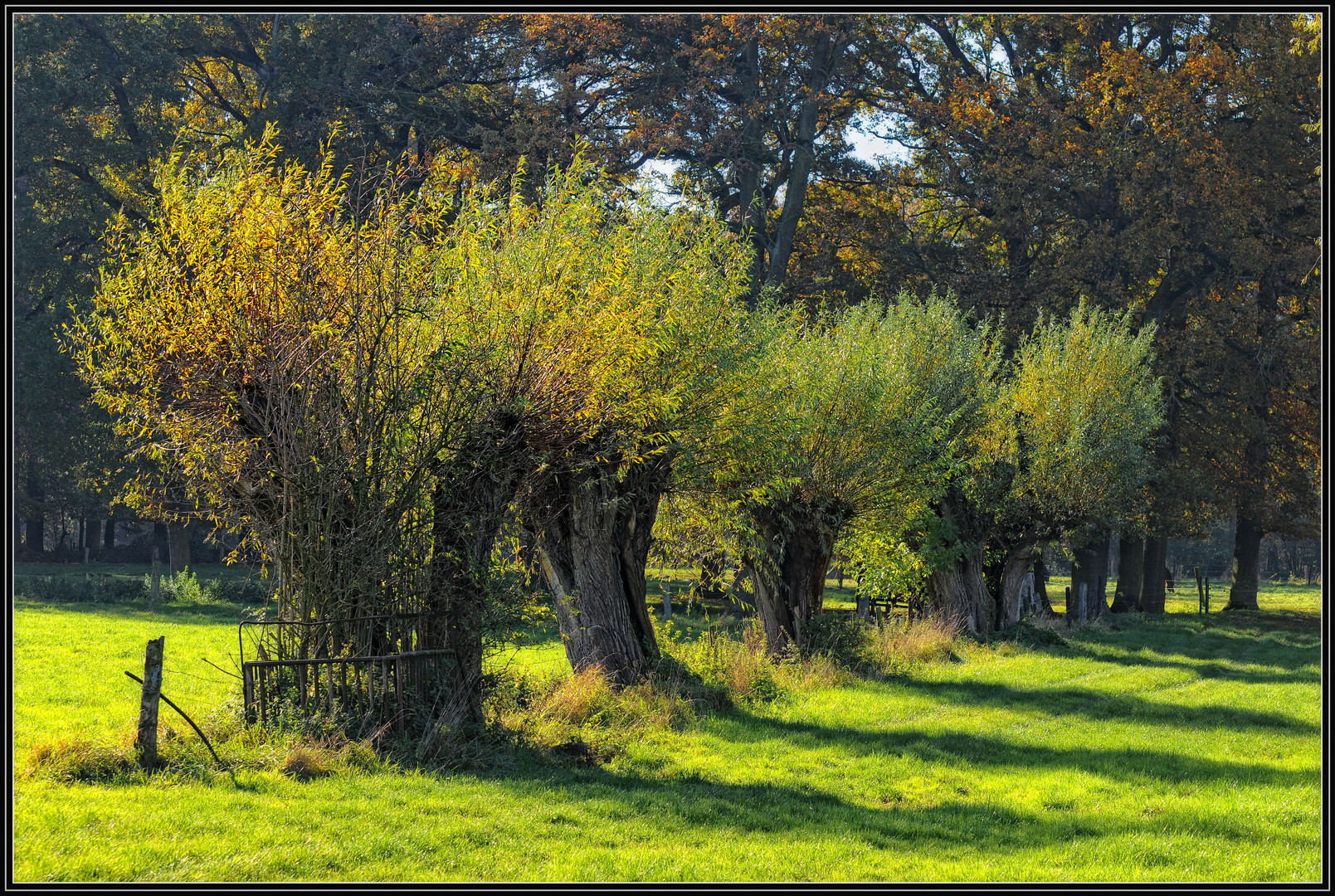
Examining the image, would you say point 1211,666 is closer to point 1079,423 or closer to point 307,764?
point 1079,423

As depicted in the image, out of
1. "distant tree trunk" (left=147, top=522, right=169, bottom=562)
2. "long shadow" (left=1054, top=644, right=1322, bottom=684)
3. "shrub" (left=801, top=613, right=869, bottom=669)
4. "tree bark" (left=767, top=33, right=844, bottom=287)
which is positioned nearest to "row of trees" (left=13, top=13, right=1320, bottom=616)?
"tree bark" (left=767, top=33, right=844, bottom=287)

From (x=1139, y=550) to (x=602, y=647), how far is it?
30.4 meters

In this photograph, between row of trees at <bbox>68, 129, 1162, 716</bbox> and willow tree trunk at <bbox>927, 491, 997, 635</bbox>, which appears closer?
row of trees at <bbox>68, 129, 1162, 716</bbox>

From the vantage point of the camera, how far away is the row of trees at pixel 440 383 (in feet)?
38.2

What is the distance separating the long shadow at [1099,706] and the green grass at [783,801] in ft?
0.26

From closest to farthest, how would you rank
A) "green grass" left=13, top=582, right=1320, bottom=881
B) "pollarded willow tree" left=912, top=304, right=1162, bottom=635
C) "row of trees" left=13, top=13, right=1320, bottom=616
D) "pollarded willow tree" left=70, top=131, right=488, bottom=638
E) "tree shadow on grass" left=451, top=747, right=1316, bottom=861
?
"green grass" left=13, top=582, right=1320, bottom=881 < "tree shadow on grass" left=451, top=747, right=1316, bottom=861 < "pollarded willow tree" left=70, top=131, right=488, bottom=638 < "pollarded willow tree" left=912, top=304, right=1162, bottom=635 < "row of trees" left=13, top=13, right=1320, bottom=616

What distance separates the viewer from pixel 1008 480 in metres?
28.8

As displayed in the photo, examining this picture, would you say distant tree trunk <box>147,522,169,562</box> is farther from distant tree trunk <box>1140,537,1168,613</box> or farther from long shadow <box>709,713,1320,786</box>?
distant tree trunk <box>1140,537,1168,613</box>

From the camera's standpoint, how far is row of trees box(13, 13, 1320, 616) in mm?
33344

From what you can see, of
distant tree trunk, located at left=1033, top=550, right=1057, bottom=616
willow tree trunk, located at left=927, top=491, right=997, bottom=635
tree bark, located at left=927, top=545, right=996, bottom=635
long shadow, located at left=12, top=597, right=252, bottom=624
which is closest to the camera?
willow tree trunk, located at left=927, top=491, right=997, bottom=635

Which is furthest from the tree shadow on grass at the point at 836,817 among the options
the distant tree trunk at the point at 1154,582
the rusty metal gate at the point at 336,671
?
the distant tree trunk at the point at 1154,582

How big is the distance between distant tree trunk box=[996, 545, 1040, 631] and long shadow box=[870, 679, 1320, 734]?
9.50 metres

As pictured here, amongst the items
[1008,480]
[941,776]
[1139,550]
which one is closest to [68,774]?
[941,776]

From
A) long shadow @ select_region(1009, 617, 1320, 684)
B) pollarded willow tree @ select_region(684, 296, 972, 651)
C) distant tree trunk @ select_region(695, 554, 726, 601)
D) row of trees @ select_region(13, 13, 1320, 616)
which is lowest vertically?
long shadow @ select_region(1009, 617, 1320, 684)
